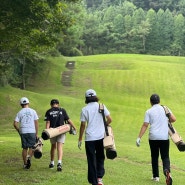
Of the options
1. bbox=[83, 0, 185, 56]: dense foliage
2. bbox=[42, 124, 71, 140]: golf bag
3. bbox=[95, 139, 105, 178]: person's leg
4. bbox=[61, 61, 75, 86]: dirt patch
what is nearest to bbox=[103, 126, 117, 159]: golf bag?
bbox=[95, 139, 105, 178]: person's leg

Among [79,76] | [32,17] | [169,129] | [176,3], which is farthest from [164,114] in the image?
[176,3]

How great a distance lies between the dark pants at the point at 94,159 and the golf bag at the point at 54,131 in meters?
1.69

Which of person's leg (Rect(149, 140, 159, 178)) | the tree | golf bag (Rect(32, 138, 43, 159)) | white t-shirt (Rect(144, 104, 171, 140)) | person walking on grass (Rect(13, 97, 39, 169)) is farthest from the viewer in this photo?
person walking on grass (Rect(13, 97, 39, 169))

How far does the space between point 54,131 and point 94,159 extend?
6.62ft

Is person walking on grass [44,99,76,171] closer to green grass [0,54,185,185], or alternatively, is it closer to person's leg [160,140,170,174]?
green grass [0,54,185,185]

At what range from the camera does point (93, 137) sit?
28.5 ft

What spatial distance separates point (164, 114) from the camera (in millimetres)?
9875

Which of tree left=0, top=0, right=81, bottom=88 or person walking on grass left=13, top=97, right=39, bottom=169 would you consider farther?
person walking on grass left=13, top=97, right=39, bottom=169

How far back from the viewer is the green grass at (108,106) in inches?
422

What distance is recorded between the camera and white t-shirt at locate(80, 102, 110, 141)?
871 centimetres

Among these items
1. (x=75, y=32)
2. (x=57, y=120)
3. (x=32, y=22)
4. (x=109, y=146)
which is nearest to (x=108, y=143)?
(x=109, y=146)

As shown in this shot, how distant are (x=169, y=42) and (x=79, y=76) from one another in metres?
58.9

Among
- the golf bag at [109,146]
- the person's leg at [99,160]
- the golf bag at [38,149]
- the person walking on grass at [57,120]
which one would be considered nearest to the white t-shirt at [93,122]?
the golf bag at [109,146]

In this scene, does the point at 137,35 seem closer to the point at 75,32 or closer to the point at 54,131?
the point at 75,32
